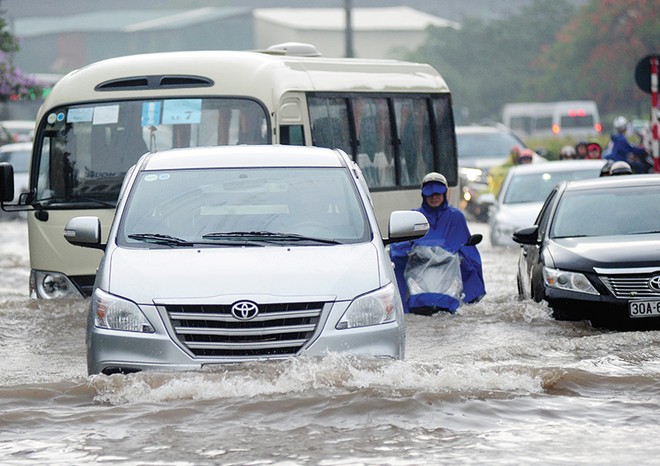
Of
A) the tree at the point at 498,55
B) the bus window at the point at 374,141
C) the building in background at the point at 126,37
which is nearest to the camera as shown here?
the bus window at the point at 374,141

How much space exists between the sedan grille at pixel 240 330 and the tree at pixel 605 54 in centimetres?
6017

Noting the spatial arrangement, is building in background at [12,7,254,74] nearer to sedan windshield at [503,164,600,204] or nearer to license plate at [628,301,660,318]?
sedan windshield at [503,164,600,204]

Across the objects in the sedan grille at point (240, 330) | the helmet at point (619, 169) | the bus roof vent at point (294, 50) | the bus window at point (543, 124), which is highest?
the bus roof vent at point (294, 50)

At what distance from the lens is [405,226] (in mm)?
10055

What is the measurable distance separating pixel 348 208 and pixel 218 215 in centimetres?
74

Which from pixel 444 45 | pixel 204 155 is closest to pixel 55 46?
pixel 444 45

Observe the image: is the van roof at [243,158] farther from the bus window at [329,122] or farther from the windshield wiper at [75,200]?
the bus window at [329,122]

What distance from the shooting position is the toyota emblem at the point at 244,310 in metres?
8.81

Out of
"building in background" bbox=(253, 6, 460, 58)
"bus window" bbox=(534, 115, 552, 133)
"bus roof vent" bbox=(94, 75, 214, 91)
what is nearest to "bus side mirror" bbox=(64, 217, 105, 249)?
"bus roof vent" bbox=(94, 75, 214, 91)

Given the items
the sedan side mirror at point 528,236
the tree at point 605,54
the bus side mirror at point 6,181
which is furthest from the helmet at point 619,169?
the tree at point 605,54

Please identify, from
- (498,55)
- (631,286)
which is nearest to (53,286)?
(631,286)

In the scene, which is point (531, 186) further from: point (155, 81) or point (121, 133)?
point (121, 133)

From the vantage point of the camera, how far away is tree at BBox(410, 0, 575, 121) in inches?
3590

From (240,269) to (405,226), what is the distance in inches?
51.5
